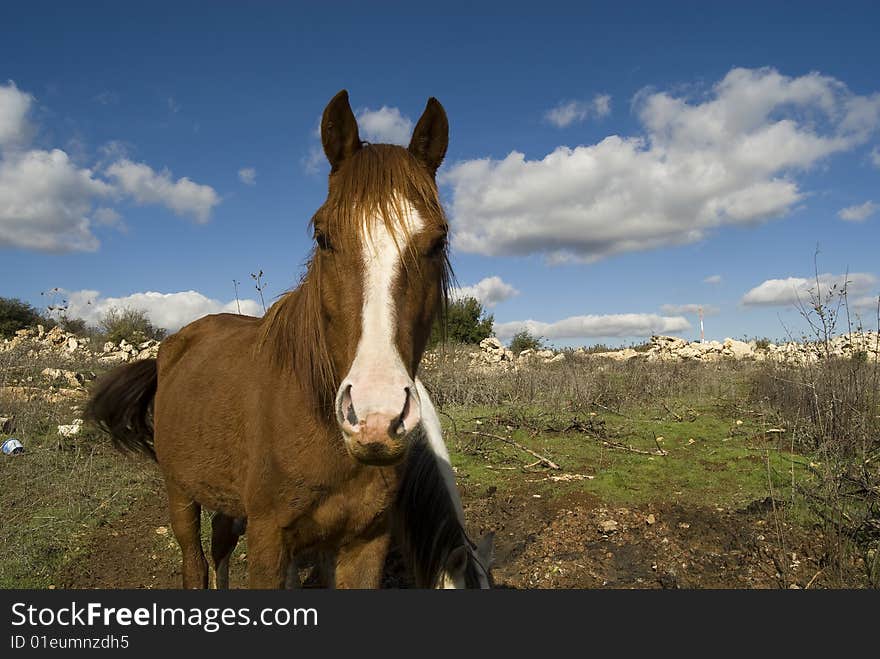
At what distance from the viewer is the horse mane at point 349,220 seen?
1.90 meters

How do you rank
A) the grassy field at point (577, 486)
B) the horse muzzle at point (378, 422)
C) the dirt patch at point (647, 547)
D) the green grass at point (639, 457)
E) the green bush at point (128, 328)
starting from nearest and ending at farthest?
the horse muzzle at point (378, 422) → the dirt patch at point (647, 547) → the grassy field at point (577, 486) → the green grass at point (639, 457) → the green bush at point (128, 328)

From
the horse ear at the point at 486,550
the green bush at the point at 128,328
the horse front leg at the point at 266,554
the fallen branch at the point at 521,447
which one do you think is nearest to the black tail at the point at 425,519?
the horse ear at the point at 486,550

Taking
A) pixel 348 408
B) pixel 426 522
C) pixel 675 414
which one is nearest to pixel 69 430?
pixel 426 522

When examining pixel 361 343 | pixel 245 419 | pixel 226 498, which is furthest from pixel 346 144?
pixel 226 498

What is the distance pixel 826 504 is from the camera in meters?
4.48

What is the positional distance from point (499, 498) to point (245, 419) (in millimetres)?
4276

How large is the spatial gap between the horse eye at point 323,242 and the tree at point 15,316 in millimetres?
25518

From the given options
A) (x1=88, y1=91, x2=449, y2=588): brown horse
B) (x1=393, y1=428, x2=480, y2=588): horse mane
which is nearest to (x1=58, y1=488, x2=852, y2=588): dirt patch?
(x1=393, y1=428, x2=480, y2=588): horse mane

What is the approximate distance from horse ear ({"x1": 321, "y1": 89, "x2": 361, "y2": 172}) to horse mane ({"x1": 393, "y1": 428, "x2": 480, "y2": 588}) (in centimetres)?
139

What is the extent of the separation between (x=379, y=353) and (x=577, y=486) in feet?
17.6

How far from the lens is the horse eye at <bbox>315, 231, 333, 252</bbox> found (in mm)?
1980

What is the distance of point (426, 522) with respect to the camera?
2803 millimetres

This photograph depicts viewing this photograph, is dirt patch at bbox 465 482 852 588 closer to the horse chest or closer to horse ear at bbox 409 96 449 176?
the horse chest

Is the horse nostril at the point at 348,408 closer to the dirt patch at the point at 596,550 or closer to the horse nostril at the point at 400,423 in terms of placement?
the horse nostril at the point at 400,423
